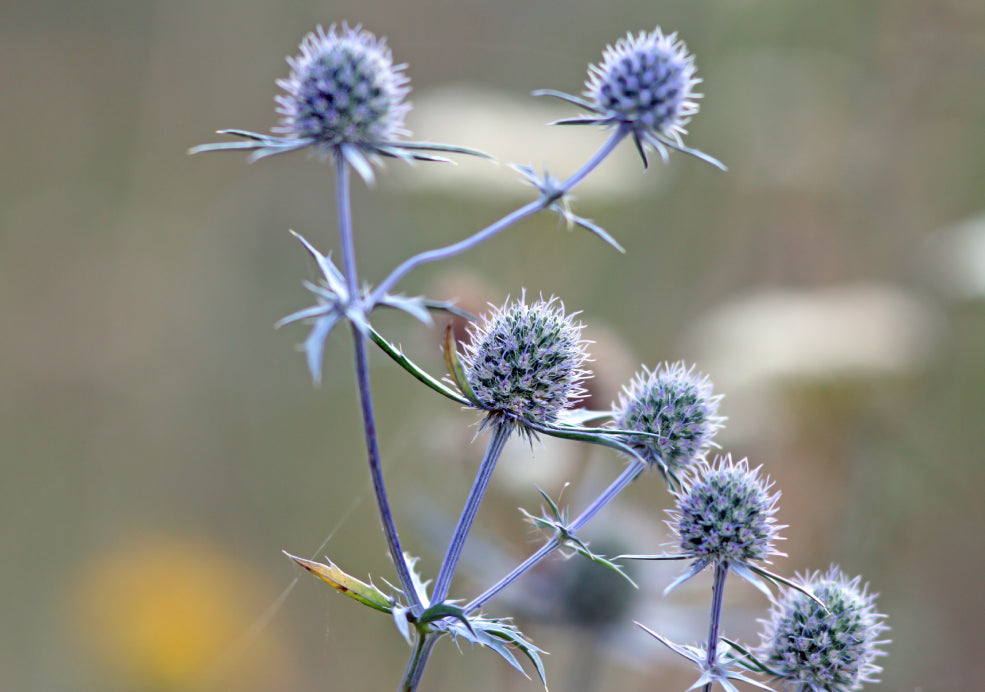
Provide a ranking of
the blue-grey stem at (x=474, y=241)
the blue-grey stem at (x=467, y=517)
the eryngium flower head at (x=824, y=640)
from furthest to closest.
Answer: the eryngium flower head at (x=824, y=640) → the blue-grey stem at (x=467, y=517) → the blue-grey stem at (x=474, y=241)

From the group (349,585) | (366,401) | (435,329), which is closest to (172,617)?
(435,329)

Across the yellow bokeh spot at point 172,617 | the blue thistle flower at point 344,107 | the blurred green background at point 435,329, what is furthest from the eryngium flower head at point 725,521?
the yellow bokeh spot at point 172,617

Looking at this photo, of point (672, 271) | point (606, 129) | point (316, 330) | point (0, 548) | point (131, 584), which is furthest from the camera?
→ point (672, 271)

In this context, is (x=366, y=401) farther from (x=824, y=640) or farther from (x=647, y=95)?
(x=824, y=640)

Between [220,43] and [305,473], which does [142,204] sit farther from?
[305,473]

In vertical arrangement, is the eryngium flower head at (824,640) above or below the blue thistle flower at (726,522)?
below

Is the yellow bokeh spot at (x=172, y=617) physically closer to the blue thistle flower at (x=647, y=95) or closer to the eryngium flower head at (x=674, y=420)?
the eryngium flower head at (x=674, y=420)

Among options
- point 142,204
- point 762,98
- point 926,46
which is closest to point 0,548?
point 142,204
